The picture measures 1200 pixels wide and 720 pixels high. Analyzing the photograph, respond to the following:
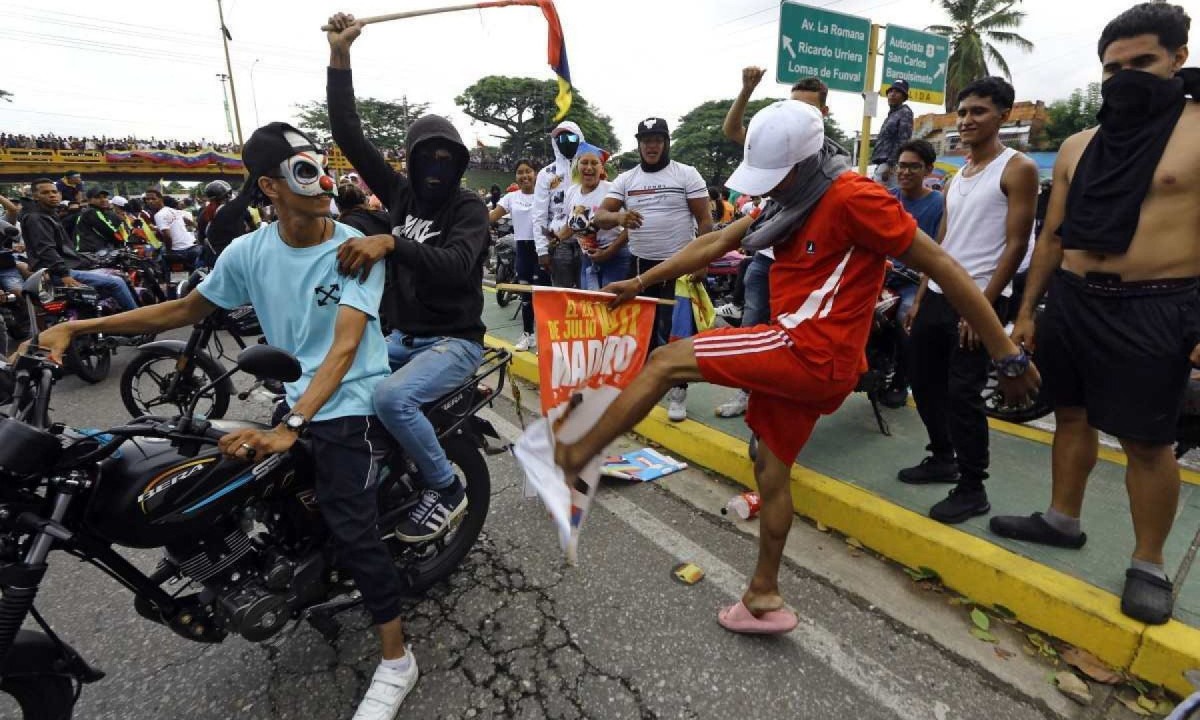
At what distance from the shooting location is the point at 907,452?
11.9 ft

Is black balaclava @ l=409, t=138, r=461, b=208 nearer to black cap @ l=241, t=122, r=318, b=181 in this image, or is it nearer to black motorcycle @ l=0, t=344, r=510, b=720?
black cap @ l=241, t=122, r=318, b=181

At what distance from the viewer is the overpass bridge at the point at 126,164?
3403 cm

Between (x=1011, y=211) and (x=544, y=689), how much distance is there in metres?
2.87

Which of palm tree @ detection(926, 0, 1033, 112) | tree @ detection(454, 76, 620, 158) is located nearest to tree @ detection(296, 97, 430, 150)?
tree @ detection(454, 76, 620, 158)

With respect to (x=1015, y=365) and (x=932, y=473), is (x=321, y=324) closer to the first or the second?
(x=1015, y=365)

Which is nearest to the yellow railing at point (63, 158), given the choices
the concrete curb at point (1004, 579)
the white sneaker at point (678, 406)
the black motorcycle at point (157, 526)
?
the white sneaker at point (678, 406)

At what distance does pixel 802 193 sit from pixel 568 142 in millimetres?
4209

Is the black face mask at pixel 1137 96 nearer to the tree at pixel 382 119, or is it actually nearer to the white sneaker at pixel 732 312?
the white sneaker at pixel 732 312

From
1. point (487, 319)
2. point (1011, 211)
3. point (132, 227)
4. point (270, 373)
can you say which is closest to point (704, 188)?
point (1011, 211)

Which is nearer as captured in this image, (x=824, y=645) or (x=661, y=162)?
(x=824, y=645)

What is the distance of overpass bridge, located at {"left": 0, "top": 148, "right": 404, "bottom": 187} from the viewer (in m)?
34.0

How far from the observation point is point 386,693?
2002mm

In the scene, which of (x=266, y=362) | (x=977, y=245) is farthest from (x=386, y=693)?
(x=977, y=245)

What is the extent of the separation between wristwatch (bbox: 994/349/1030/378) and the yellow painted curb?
1.01 m
